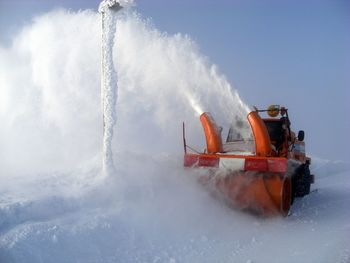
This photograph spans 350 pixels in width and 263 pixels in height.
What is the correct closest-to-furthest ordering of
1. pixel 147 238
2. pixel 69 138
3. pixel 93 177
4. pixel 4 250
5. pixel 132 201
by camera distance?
pixel 4 250, pixel 147 238, pixel 132 201, pixel 93 177, pixel 69 138

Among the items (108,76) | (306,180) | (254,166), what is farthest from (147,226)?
(306,180)

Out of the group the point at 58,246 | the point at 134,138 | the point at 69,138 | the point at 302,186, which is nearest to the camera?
the point at 58,246

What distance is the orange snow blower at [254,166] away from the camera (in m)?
6.59

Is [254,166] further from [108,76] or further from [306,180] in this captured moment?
[306,180]

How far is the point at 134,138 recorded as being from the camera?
462 inches

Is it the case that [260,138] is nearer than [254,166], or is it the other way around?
[254,166]

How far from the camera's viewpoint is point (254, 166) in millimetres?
6738

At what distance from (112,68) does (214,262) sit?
12.6ft

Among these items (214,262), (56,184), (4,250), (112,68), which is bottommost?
(214,262)

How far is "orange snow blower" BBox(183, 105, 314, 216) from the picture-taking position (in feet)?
21.6

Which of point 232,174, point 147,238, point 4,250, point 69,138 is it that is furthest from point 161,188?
point 69,138

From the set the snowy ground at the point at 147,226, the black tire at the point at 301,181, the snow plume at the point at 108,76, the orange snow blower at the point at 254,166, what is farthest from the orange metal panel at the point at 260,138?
the snow plume at the point at 108,76

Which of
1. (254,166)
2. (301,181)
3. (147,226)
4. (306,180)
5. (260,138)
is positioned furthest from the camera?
(306,180)

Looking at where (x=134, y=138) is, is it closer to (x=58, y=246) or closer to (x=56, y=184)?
(x=56, y=184)
